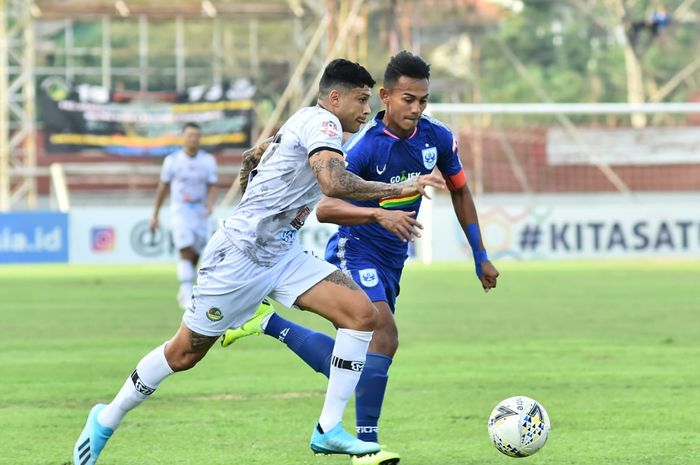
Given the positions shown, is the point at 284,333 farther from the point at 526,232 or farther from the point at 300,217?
the point at 526,232

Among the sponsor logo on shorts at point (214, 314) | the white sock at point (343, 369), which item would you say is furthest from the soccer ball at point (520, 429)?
the sponsor logo on shorts at point (214, 314)

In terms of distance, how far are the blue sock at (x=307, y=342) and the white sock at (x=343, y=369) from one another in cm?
66

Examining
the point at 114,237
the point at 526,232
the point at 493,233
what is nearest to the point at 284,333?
the point at 493,233

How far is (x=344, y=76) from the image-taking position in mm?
7215

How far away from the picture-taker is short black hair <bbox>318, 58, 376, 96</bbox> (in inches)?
284

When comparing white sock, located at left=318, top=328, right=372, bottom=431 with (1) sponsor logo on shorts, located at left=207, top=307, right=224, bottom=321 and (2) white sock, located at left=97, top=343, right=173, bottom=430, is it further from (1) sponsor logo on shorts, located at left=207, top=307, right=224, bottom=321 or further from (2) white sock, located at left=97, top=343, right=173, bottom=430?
(2) white sock, located at left=97, top=343, right=173, bottom=430

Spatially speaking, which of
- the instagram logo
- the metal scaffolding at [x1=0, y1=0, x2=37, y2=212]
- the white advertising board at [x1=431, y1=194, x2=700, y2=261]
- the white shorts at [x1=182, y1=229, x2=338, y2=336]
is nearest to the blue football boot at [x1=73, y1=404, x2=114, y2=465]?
the white shorts at [x1=182, y1=229, x2=338, y2=336]

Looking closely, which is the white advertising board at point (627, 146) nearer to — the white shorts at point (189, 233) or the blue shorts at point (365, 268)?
the white shorts at point (189, 233)

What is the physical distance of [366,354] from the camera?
7.66m

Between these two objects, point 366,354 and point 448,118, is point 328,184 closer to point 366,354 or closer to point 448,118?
point 366,354

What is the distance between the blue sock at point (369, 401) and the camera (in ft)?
24.9

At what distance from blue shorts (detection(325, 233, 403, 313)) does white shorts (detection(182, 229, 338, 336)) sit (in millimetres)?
701

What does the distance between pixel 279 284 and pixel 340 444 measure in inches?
36.3

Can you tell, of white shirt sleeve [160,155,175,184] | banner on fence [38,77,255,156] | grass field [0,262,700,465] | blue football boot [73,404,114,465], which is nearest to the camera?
blue football boot [73,404,114,465]
